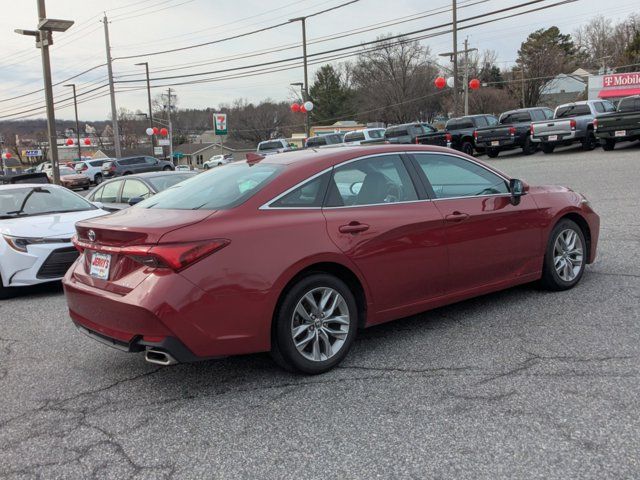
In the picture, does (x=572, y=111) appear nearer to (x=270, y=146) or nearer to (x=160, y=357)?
(x=270, y=146)

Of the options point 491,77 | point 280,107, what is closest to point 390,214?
point 491,77

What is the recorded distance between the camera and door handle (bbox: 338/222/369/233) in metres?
4.02

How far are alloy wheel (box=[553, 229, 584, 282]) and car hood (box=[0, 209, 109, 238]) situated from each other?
17.9 feet

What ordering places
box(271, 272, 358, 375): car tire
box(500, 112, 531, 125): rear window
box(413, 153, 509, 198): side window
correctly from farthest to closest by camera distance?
box(500, 112, 531, 125): rear window
box(413, 153, 509, 198): side window
box(271, 272, 358, 375): car tire

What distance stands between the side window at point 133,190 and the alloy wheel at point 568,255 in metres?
6.47

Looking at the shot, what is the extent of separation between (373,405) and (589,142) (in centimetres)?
2196

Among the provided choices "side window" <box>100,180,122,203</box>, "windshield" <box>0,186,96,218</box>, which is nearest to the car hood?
"windshield" <box>0,186,96,218</box>

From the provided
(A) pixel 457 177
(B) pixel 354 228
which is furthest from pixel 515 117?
(B) pixel 354 228

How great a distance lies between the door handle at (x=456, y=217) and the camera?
15.1ft

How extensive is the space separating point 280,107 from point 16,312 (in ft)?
327

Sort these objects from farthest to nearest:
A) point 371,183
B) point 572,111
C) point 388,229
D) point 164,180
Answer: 1. point 572,111
2. point 164,180
3. point 371,183
4. point 388,229

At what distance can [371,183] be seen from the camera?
14.5ft

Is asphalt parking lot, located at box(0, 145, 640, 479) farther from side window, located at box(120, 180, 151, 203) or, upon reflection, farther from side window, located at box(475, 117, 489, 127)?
side window, located at box(475, 117, 489, 127)

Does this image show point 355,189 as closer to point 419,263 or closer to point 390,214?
point 390,214
